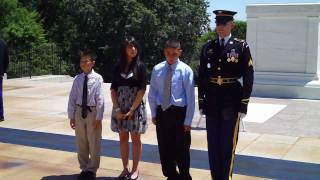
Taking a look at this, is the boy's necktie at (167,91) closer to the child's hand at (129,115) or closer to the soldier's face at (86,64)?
the child's hand at (129,115)

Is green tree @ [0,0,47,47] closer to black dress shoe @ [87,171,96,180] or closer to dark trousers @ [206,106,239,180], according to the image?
black dress shoe @ [87,171,96,180]

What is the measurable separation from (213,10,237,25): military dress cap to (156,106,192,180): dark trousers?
39.9 inches

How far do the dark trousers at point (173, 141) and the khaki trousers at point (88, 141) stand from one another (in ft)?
2.78

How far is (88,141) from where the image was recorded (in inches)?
230

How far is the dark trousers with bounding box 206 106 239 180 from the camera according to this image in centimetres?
499

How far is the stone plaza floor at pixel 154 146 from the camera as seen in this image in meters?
6.29

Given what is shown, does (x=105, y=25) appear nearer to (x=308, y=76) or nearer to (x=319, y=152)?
(x=308, y=76)

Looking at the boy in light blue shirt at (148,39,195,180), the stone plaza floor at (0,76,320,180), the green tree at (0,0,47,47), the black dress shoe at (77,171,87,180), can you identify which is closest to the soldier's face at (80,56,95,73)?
the boy in light blue shirt at (148,39,195,180)

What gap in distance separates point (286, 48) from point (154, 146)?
7.06 metres

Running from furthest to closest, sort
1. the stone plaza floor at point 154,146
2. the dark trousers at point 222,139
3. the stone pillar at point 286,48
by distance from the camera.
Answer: the stone pillar at point 286,48 → the stone plaza floor at point 154,146 → the dark trousers at point 222,139

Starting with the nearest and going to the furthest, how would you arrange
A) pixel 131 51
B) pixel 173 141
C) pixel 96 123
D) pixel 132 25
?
pixel 173 141 < pixel 131 51 < pixel 96 123 < pixel 132 25

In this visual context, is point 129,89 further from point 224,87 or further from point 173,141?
point 224,87

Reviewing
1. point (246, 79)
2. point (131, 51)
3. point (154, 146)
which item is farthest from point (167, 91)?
point (154, 146)

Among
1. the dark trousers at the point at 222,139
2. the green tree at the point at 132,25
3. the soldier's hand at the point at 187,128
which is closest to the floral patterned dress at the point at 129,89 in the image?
the soldier's hand at the point at 187,128
